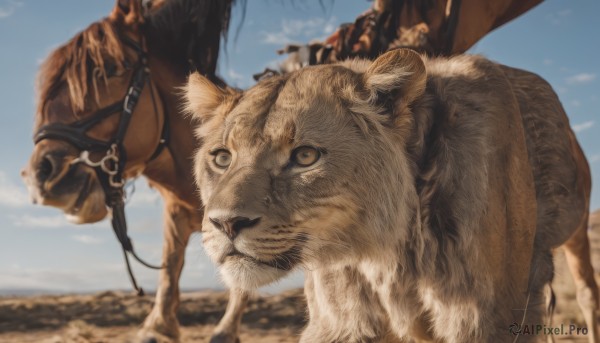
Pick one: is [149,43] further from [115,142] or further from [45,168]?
[45,168]

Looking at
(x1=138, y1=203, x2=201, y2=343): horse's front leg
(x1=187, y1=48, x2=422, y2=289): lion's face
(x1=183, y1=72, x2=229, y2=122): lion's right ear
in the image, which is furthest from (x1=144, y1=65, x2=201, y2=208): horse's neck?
(x1=187, y1=48, x2=422, y2=289): lion's face

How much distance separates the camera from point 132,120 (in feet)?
15.7

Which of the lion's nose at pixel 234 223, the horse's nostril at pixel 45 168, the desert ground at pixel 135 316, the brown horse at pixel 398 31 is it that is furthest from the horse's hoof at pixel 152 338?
the lion's nose at pixel 234 223

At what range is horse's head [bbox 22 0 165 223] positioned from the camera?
4379mm

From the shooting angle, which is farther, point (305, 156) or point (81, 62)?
point (81, 62)

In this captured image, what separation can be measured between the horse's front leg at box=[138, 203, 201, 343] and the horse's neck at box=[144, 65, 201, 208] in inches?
6.7

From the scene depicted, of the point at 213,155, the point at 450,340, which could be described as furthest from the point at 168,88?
the point at 450,340

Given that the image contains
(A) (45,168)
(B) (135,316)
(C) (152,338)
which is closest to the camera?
(A) (45,168)

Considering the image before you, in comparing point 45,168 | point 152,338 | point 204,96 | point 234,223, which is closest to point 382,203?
point 234,223

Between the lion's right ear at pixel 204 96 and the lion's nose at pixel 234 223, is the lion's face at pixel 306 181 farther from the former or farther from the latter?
the lion's right ear at pixel 204 96

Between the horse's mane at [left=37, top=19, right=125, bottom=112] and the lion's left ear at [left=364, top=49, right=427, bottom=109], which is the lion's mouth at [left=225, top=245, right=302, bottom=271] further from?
the horse's mane at [left=37, top=19, right=125, bottom=112]

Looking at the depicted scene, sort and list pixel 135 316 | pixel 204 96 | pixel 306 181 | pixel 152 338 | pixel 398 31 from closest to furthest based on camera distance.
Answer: pixel 306 181
pixel 204 96
pixel 152 338
pixel 398 31
pixel 135 316

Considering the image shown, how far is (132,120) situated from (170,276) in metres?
1.26

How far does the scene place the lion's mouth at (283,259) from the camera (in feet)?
7.07
